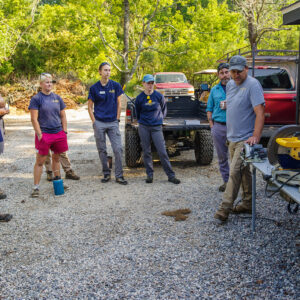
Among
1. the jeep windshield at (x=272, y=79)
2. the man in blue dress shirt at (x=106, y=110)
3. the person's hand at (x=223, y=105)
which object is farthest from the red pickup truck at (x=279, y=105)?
the man in blue dress shirt at (x=106, y=110)

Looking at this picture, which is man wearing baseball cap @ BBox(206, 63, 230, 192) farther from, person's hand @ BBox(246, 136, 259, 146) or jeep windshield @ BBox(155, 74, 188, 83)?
jeep windshield @ BBox(155, 74, 188, 83)

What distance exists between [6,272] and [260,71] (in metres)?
6.80

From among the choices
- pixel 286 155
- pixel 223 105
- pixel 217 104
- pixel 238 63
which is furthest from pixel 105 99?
pixel 286 155

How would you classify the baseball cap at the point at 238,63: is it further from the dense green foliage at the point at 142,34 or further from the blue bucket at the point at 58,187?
the dense green foliage at the point at 142,34

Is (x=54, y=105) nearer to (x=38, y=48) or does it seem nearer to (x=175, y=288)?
(x=175, y=288)

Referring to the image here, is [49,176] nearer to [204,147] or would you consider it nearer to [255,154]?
[204,147]

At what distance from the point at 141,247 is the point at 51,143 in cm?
278

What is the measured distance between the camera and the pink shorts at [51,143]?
581 cm

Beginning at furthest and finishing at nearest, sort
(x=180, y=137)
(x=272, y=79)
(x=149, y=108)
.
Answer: (x=272, y=79) < (x=180, y=137) < (x=149, y=108)

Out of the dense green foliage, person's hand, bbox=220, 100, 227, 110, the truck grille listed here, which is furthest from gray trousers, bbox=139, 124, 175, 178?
the dense green foliage

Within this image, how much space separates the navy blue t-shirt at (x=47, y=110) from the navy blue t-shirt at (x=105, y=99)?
2.14 feet

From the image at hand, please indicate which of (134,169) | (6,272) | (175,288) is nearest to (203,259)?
(175,288)

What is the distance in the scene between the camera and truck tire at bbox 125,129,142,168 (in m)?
7.41

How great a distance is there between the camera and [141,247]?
12.7 feet
